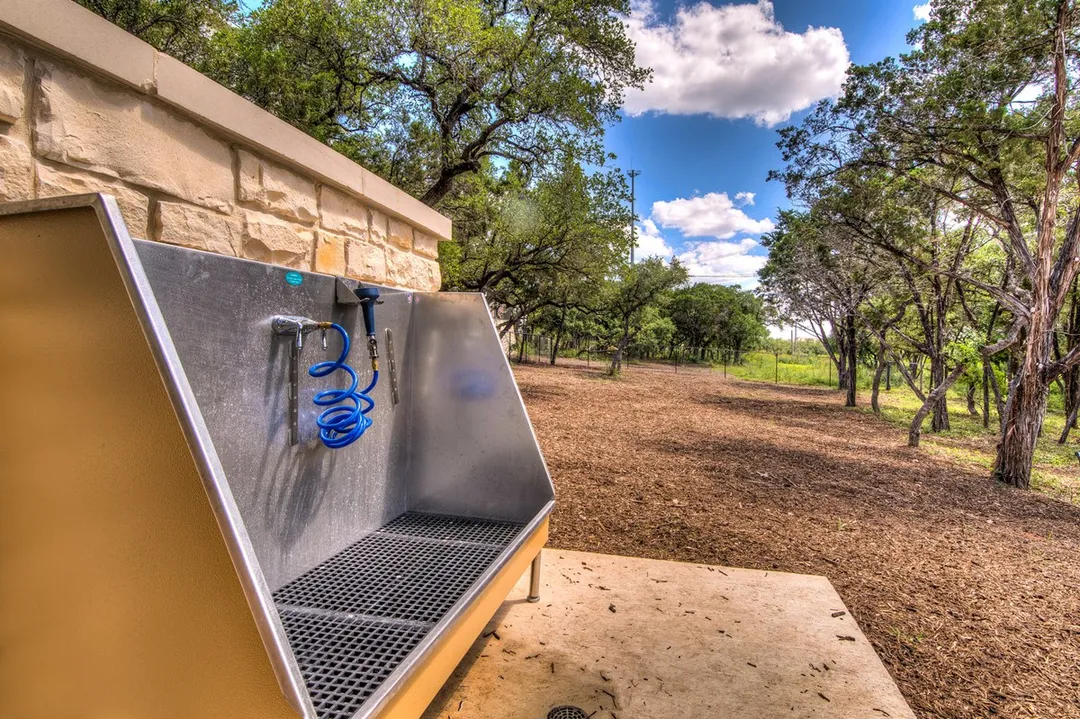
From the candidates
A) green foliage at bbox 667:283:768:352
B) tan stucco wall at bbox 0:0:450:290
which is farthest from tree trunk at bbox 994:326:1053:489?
green foliage at bbox 667:283:768:352

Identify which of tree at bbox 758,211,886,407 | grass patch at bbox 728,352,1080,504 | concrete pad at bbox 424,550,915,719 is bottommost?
grass patch at bbox 728,352,1080,504

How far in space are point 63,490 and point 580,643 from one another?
5.64ft

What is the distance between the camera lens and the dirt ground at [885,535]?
2.36 meters

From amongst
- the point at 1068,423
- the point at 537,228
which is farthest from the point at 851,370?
the point at 537,228

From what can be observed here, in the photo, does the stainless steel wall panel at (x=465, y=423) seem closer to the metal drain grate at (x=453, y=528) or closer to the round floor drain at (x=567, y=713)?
the metal drain grate at (x=453, y=528)

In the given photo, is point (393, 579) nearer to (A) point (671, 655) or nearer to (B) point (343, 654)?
(B) point (343, 654)

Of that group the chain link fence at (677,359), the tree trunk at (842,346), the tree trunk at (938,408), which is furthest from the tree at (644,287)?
the tree trunk at (938,408)

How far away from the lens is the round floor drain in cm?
161

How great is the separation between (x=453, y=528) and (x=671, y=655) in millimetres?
1027

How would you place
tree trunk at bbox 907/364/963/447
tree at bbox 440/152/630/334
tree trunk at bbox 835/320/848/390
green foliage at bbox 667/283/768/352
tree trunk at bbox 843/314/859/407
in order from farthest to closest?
1. green foliage at bbox 667/283/768/352
2. tree trunk at bbox 835/320/848/390
3. tree trunk at bbox 843/314/859/407
4. tree at bbox 440/152/630/334
5. tree trunk at bbox 907/364/963/447

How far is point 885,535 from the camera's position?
404 cm

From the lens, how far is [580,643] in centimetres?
204

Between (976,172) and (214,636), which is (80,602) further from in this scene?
(976,172)

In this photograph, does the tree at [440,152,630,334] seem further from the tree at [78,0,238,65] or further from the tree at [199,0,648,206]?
the tree at [78,0,238,65]
